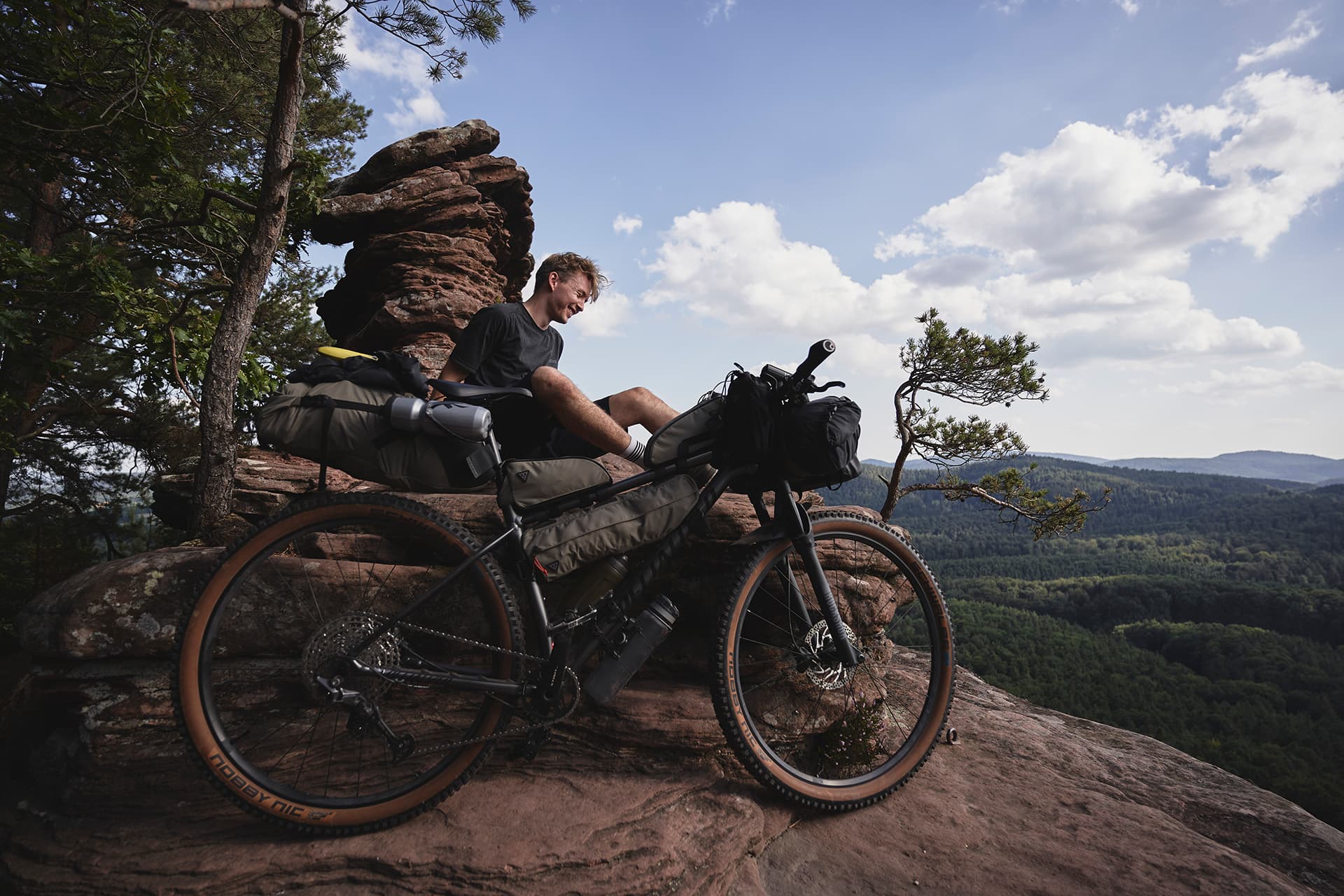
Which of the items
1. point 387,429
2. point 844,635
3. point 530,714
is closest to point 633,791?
point 530,714

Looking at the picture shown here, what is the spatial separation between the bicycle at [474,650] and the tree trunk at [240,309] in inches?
121

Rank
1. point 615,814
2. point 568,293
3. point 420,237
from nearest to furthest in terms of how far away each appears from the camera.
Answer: point 615,814
point 568,293
point 420,237

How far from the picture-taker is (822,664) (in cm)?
312

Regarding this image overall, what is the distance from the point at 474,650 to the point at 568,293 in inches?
103

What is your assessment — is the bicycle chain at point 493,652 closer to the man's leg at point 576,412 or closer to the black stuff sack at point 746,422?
Answer: the man's leg at point 576,412

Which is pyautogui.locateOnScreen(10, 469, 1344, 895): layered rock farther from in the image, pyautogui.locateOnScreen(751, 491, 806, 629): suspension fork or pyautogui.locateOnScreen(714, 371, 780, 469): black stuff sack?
pyautogui.locateOnScreen(714, 371, 780, 469): black stuff sack

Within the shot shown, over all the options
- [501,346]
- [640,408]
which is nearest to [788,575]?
[640,408]

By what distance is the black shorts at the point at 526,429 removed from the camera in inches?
143

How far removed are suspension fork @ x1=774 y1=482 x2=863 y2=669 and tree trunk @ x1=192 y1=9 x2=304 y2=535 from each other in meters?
5.68

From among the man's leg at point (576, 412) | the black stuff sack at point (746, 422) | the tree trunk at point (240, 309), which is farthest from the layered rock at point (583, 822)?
the tree trunk at point (240, 309)

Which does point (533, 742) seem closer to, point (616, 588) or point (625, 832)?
point (625, 832)

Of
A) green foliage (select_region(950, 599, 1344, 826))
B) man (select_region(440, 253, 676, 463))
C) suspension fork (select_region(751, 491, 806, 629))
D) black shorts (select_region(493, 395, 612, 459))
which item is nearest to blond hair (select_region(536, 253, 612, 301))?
man (select_region(440, 253, 676, 463))

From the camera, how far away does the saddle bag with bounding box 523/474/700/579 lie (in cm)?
281

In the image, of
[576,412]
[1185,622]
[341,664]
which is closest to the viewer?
[341,664]
